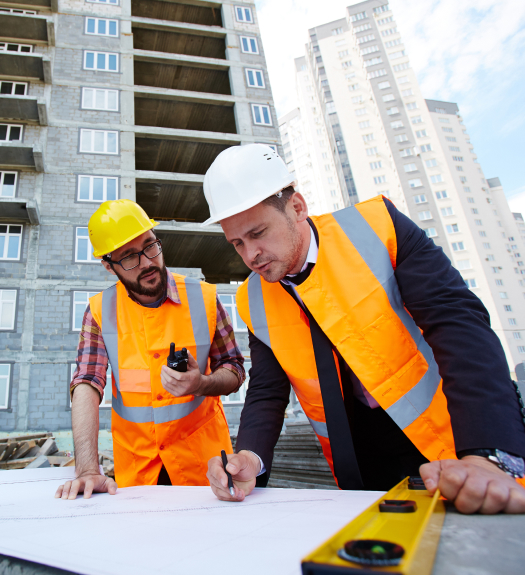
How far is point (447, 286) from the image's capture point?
4.54 ft

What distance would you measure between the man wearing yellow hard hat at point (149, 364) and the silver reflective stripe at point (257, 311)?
1.33ft

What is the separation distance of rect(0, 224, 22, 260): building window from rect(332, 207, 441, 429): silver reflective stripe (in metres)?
14.5

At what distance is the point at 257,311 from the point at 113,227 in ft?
3.72

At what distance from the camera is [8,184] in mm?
14398

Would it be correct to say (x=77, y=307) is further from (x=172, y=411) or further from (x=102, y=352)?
(x=172, y=411)

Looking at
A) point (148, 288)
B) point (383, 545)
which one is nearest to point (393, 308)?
point (383, 545)

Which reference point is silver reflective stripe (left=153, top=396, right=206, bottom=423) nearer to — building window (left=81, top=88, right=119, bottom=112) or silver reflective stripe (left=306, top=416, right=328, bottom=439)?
silver reflective stripe (left=306, top=416, right=328, bottom=439)

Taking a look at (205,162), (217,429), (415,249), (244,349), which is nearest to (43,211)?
(205,162)

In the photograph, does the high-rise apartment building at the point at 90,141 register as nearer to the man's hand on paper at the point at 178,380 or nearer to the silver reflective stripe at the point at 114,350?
the silver reflective stripe at the point at 114,350

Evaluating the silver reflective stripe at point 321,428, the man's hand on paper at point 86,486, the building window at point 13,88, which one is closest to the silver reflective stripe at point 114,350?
the man's hand on paper at point 86,486

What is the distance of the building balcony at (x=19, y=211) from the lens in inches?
505

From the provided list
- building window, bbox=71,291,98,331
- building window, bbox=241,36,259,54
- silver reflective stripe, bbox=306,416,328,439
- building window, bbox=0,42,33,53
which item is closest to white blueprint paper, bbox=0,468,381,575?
silver reflective stripe, bbox=306,416,328,439

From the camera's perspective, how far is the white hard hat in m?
1.64

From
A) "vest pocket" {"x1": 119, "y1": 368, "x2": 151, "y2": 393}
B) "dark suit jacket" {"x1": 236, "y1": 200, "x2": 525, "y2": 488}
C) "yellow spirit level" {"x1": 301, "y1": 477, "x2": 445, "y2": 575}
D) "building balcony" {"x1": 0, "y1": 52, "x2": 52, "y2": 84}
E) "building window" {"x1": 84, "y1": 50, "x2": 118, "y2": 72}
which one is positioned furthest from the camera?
"building window" {"x1": 84, "y1": 50, "x2": 118, "y2": 72}
